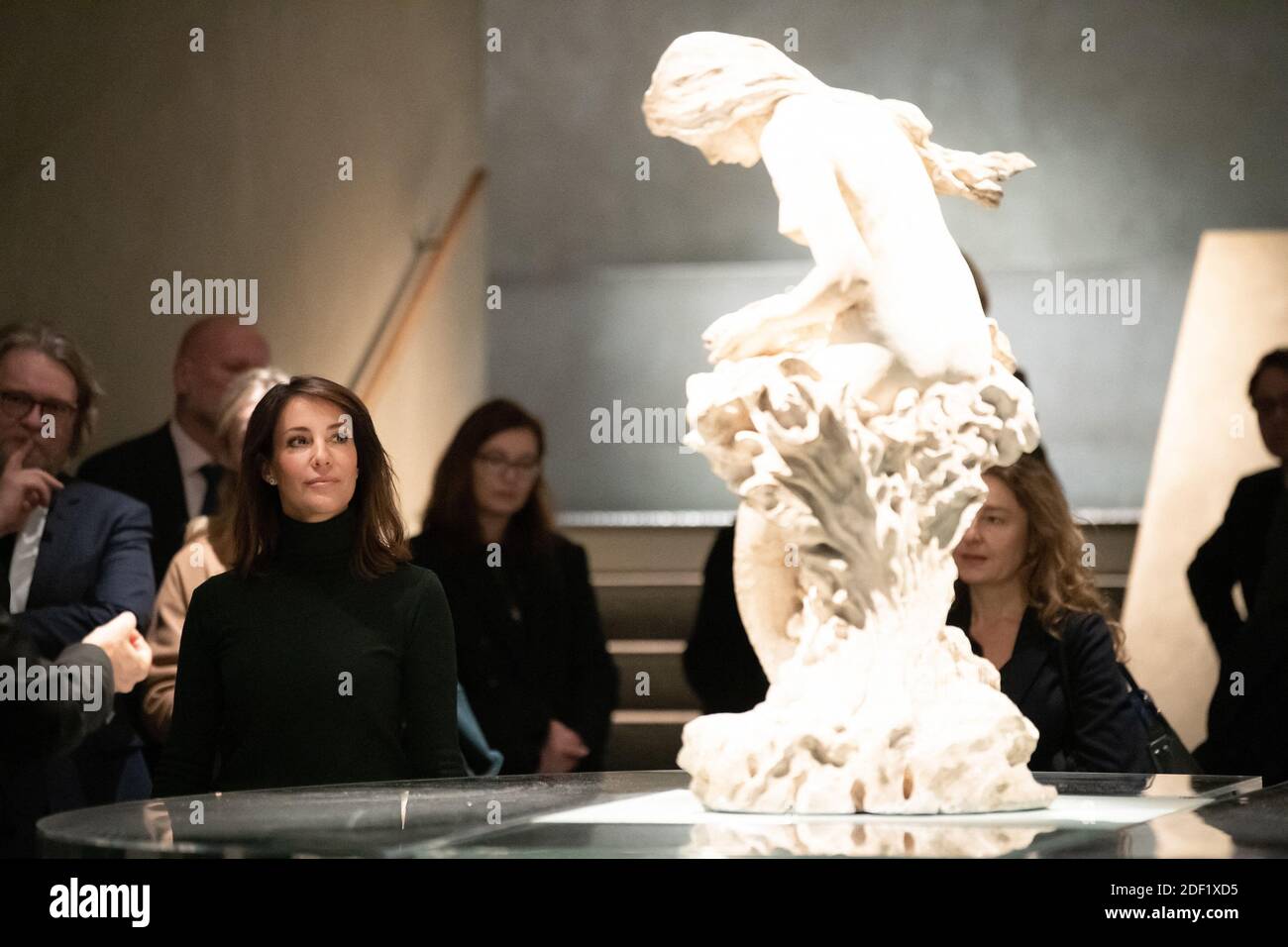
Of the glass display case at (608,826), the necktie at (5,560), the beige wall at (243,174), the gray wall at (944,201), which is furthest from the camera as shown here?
the gray wall at (944,201)

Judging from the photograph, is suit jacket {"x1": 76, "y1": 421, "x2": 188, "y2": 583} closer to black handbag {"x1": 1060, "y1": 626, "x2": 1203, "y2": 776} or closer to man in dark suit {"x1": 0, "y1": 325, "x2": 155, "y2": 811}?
man in dark suit {"x1": 0, "y1": 325, "x2": 155, "y2": 811}

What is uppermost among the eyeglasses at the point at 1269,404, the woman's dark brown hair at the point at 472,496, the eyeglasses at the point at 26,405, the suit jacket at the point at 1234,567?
the eyeglasses at the point at 26,405

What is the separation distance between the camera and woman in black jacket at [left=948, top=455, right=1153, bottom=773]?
13.3 ft

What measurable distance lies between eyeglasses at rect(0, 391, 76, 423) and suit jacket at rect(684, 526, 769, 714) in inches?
69.5

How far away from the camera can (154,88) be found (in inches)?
249

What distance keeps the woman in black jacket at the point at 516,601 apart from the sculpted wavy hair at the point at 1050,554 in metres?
1.43

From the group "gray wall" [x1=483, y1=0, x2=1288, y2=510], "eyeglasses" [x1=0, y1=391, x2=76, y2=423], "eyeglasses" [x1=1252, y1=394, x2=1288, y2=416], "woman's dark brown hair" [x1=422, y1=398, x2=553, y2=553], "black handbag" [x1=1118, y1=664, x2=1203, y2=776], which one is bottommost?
"black handbag" [x1=1118, y1=664, x2=1203, y2=776]

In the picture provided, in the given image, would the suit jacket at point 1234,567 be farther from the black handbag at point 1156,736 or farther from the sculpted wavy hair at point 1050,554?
the sculpted wavy hair at point 1050,554

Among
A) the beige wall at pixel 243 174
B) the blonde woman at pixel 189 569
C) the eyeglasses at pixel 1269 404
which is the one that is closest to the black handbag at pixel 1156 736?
the eyeglasses at pixel 1269 404

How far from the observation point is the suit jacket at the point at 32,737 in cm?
441

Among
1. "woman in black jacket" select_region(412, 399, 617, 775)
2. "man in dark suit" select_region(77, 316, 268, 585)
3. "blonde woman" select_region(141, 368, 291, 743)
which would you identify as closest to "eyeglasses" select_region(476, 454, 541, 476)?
"woman in black jacket" select_region(412, 399, 617, 775)

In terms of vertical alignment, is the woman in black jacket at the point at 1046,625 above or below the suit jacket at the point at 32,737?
above
